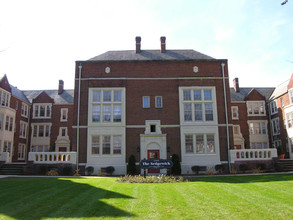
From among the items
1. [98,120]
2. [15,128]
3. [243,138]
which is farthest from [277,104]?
[15,128]

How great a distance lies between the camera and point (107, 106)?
25.5 meters

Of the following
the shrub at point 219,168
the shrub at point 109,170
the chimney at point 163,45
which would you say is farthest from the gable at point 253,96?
the shrub at point 109,170

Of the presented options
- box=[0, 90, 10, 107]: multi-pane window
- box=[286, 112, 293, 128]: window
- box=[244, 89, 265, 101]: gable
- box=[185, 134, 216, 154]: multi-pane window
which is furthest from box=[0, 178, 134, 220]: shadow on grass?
box=[244, 89, 265, 101]: gable

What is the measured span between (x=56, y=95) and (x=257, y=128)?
3202 cm

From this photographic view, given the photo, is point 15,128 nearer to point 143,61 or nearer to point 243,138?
point 143,61

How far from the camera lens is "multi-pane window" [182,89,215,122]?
83.1 ft

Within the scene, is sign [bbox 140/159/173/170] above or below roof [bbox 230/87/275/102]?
below

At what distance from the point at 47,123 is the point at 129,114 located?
18173mm

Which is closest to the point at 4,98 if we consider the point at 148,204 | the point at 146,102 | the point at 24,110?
the point at 24,110

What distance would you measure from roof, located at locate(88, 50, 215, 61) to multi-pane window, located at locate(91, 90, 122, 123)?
13.1 feet

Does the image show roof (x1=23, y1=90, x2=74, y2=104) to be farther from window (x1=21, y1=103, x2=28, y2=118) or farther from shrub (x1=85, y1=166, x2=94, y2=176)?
shrub (x1=85, y1=166, x2=94, y2=176)

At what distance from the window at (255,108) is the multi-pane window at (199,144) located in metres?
16.3

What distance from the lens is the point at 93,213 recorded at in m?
7.69

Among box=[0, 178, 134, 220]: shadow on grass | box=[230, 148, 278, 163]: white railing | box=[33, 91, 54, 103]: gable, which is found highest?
box=[33, 91, 54, 103]: gable
